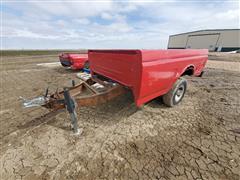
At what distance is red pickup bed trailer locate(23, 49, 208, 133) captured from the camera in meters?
2.32

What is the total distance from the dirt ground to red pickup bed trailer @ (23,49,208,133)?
48 cm

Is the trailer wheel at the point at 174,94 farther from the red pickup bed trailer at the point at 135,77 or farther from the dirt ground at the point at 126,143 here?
the dirt ground at the point at 126,143

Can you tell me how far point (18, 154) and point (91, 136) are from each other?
1220 millimetres

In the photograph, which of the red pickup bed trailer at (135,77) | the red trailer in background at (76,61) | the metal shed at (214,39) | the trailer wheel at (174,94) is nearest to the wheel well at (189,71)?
the red pickup bed trailer at (135,77)

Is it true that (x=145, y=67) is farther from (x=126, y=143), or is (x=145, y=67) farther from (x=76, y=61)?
(x=76, y=61)

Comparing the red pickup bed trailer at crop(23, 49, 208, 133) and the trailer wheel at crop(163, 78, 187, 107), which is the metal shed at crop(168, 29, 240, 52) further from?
the red pickup bed trailer at crop(23, 49, 208, 133)

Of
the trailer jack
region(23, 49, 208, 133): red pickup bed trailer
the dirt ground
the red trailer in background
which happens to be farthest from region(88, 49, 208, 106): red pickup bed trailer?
the red trailer in background

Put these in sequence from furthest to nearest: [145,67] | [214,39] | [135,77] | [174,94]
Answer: [214,39], [174,94], [135,77], [145,67]

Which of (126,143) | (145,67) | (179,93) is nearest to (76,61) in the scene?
(179,93)

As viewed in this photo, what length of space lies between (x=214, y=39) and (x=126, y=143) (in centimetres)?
4836

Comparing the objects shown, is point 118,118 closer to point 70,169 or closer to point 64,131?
point 64,131

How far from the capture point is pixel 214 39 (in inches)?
1547

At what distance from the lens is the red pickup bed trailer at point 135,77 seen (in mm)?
2320

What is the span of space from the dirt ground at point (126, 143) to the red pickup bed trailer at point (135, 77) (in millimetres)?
482
